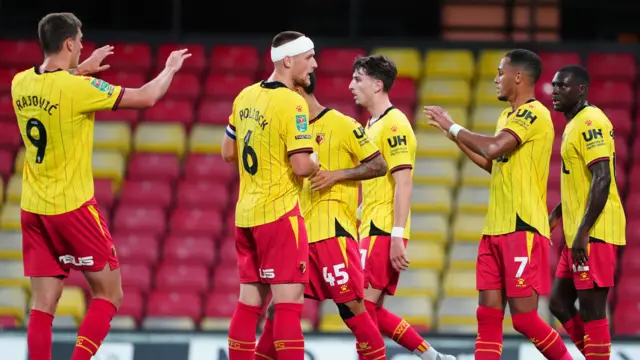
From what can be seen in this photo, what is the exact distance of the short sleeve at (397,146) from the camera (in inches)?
282

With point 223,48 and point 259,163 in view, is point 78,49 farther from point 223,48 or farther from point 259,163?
point 223,48

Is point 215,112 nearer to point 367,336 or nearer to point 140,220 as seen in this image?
point 140,220

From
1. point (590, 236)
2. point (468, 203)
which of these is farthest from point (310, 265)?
point (468, 203)

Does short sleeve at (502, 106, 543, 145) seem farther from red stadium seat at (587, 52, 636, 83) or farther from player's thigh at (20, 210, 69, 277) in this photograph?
red stadium seat at (587, 52, 636, 83)

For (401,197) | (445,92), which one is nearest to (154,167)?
(445,92)

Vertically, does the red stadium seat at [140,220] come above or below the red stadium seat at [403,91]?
below

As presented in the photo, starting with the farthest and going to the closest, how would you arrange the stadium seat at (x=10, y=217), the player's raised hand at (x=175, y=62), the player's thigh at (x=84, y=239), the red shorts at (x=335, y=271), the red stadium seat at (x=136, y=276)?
the stadium seat at (x=10, y=217) → the red stadium seat at (x=136, y=276) → the red shorts at (x=335, y=271) → the player's raised hand at (x=175, y=62) → the player's thigh at (x=84, y=239)

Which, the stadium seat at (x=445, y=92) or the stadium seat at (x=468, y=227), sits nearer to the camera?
the stadium seat at (x=468, y=227)

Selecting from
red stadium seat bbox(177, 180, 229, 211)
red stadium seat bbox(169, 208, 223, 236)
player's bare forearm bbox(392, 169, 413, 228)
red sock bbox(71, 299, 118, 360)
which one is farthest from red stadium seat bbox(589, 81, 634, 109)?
red sock bbox(71, 299, 118, 360)

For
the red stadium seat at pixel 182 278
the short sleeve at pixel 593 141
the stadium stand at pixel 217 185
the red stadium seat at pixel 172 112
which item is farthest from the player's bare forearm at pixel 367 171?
the red stadium seat at pixel 172 112

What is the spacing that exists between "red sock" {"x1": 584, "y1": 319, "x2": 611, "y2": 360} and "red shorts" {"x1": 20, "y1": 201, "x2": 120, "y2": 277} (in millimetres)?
2870

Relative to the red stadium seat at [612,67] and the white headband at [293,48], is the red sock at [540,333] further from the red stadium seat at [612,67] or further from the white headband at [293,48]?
the red stadium seat at [612,67]

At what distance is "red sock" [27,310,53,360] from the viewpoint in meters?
6.34

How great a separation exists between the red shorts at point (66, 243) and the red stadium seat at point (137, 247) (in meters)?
4.02
